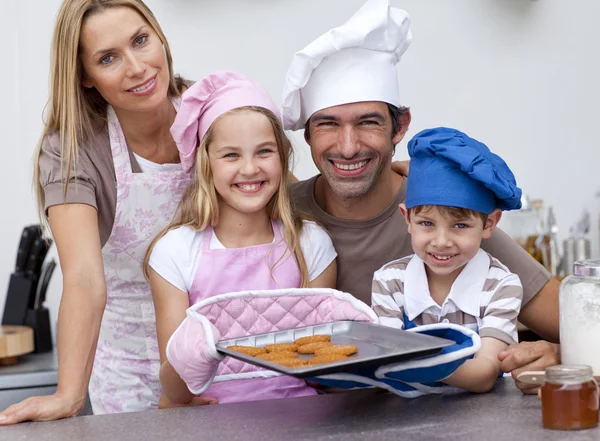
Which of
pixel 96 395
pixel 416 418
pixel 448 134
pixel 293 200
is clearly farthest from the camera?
pixel 96 395

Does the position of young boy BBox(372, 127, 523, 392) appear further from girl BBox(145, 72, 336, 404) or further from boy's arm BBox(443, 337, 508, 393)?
girl BBox(145, 72, 336, 404)

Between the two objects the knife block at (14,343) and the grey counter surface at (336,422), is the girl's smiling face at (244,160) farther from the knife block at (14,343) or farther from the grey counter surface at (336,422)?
the knife block at (14,343)

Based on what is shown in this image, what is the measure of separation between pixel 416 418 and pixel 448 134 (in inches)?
18.2

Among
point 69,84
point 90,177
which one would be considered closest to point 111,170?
point 90,177

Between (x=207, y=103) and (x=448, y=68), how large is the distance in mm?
1608

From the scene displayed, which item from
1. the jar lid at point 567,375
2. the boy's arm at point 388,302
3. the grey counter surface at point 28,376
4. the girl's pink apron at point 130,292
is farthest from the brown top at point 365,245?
the grey counter surface at point 28,376

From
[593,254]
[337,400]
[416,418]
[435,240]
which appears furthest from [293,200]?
[593,254]

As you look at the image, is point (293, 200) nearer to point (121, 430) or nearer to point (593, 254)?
point (121, 430)

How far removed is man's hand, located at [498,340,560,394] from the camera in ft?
4.20

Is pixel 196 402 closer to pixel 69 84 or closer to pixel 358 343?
pixel 358 343

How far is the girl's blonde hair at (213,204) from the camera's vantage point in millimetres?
1599

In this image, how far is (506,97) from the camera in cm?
309

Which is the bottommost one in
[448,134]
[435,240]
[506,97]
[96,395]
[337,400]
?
[96,395]

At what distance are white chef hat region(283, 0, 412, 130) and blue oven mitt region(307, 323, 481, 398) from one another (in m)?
0.59
